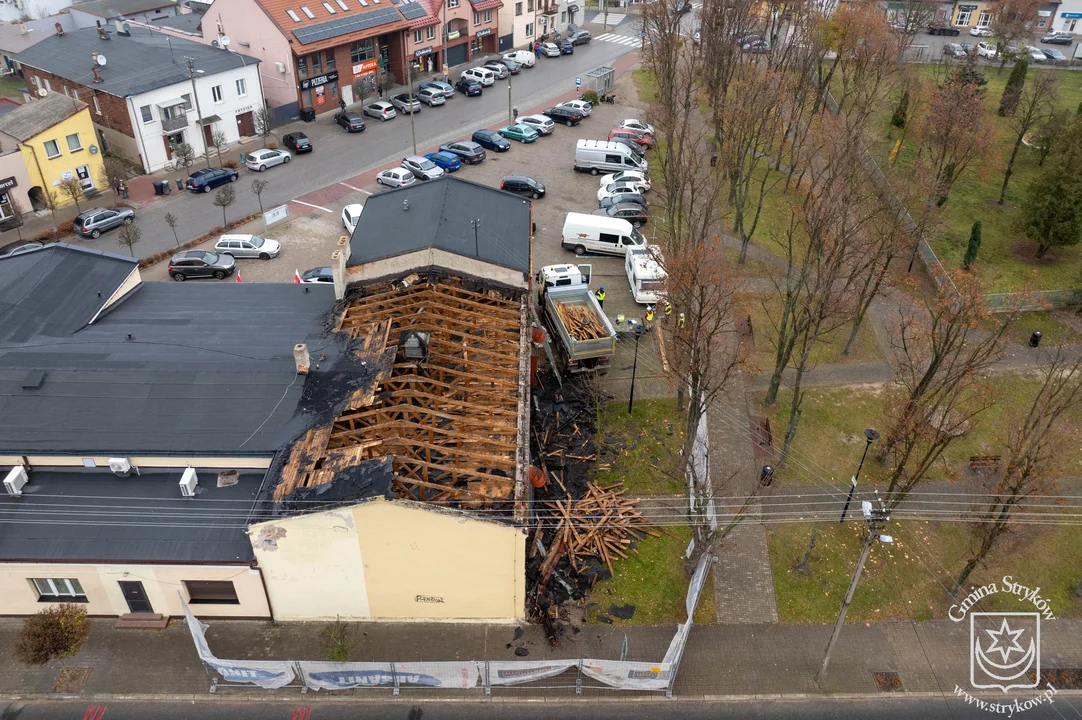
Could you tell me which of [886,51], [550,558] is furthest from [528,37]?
[550,558]

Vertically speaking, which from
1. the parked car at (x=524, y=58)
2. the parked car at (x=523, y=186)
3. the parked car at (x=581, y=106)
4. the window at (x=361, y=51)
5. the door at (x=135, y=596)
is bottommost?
the door at (x=135, y=596)

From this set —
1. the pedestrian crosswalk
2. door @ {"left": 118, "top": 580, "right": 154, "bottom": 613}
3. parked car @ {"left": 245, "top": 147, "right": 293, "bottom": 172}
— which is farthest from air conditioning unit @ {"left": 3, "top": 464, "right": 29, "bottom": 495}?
the pedestrian crosswalk

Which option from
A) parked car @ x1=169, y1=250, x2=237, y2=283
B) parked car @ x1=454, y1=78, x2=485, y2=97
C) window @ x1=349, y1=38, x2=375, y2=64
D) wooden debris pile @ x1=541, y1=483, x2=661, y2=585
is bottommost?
wooden debris pile @ x1=541, y1=483, x2=661, y2=585

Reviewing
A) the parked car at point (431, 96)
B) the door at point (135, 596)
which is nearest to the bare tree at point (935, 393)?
the door at point (135, 596)

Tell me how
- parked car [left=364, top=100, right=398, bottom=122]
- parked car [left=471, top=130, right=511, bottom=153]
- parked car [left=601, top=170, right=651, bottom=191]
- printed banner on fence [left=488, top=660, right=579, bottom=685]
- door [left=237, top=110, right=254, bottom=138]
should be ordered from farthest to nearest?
parked car [left=364, top=100, right=398, bottom=122] → parked car [left=471, top=130, right=511, bottom=153] → door [left=237, top=110, right=254, bottom=138] → parked car [left=601, top=170, right=651, bottom=191] → printed banner on fence [left=488, top=660, right=579, bottom=685]

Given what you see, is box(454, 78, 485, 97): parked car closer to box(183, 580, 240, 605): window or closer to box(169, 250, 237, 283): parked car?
box(169, 250, 237, 283): parked car

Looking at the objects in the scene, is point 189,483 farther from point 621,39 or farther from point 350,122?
point 621,39

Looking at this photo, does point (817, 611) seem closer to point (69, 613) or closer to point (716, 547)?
point (716, 547)

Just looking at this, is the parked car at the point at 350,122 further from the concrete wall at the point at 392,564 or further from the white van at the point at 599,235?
the concrete wall at the point at 392,564
